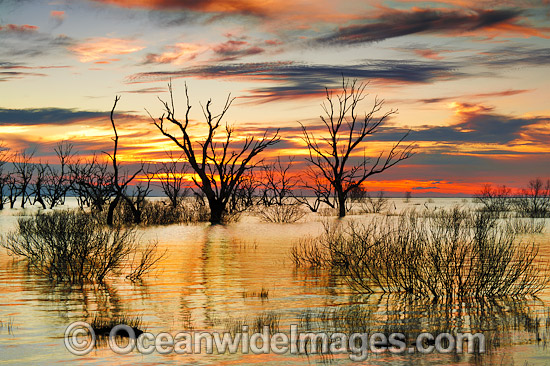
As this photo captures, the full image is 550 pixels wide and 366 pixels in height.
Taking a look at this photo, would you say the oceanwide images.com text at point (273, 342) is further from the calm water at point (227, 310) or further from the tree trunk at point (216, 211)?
the tree trunk at point (216, 211)

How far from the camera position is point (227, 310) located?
1188 centimetres

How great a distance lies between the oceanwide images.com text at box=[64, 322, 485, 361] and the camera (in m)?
8.80

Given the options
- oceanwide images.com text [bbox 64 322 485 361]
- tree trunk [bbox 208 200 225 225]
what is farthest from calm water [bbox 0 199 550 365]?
tree trunk [bbox 208 200 225 225]

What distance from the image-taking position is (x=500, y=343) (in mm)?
9203

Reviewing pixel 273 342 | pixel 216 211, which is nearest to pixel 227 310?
pixel 273 342

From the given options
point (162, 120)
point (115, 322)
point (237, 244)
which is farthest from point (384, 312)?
point (162, 120)

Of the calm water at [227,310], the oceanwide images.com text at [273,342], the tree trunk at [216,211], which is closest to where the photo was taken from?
the calm water at [227,310]
